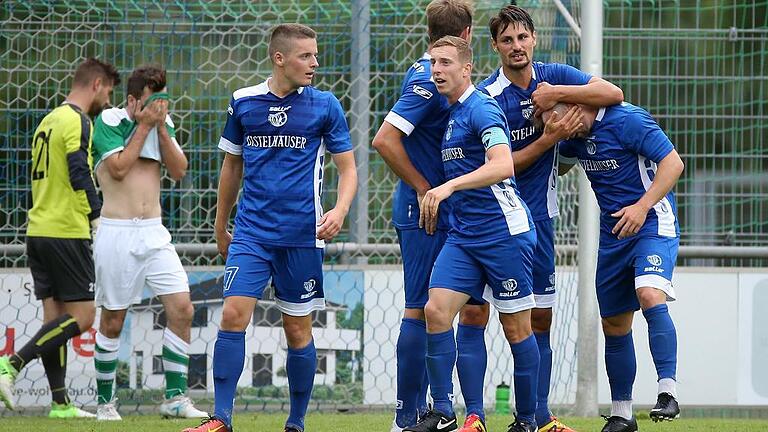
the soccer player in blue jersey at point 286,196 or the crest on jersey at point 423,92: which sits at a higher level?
the crest on jersey at point 423,92

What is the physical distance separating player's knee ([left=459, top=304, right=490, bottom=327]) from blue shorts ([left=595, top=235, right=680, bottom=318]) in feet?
2.18

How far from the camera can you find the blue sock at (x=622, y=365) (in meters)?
6.71

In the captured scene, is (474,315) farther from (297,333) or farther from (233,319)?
(233,319)

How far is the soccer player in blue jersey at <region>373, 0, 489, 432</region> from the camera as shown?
20.9 feet

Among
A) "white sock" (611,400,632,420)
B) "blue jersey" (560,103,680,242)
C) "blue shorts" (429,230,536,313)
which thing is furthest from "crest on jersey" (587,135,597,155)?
Result: "white sock" (611,400,632,420)

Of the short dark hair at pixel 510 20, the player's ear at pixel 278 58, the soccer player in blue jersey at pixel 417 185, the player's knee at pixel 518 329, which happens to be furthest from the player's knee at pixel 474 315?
the player's ear at pixel 278 58

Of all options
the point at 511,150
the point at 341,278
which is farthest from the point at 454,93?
the point at 341,278

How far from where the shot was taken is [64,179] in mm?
8586

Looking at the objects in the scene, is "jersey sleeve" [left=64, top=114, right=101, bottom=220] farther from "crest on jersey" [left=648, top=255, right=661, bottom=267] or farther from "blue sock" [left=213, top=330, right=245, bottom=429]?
"crest on jersey" [left=648, top=255, right=661, bottom=267]

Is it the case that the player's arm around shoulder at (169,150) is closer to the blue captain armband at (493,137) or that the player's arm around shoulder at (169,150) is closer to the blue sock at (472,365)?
the blue sock at (472,365)

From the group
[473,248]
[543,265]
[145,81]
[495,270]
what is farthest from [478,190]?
[145,81]

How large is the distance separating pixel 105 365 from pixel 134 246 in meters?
0.76

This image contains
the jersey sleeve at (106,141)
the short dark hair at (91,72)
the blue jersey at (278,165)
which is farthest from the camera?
the short dark hair at (91,72)

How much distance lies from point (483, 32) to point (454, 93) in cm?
382
